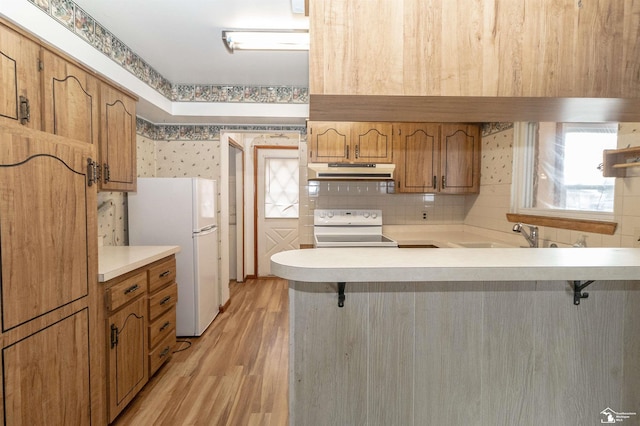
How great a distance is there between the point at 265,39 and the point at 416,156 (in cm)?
182

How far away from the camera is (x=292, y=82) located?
125 inches

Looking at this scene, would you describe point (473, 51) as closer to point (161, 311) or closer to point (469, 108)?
point (469, 108)

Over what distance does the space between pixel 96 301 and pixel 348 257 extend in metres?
1.34

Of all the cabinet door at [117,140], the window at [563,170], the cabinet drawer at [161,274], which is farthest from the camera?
the cabinet drawer at [161,274]

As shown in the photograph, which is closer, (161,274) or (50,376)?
(50,376)

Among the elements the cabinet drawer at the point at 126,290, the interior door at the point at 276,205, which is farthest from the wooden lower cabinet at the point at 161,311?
the interior door at the point at 276,205

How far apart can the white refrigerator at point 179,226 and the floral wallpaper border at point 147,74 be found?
2.96 feet

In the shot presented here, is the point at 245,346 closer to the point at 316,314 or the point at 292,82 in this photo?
the point at 316,314

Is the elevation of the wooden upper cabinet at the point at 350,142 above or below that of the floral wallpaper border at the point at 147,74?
below

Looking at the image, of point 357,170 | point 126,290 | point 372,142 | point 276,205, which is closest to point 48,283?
point 126,290

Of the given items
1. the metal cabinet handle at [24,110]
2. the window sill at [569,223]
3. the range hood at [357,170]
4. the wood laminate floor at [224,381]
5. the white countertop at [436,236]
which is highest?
the metal cabinet handle at [24,110]

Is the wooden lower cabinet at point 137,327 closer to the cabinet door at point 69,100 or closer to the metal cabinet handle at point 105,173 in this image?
the metal cabinet handle at point 105,173

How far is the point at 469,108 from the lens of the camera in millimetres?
1196

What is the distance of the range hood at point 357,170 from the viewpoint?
119 inches
